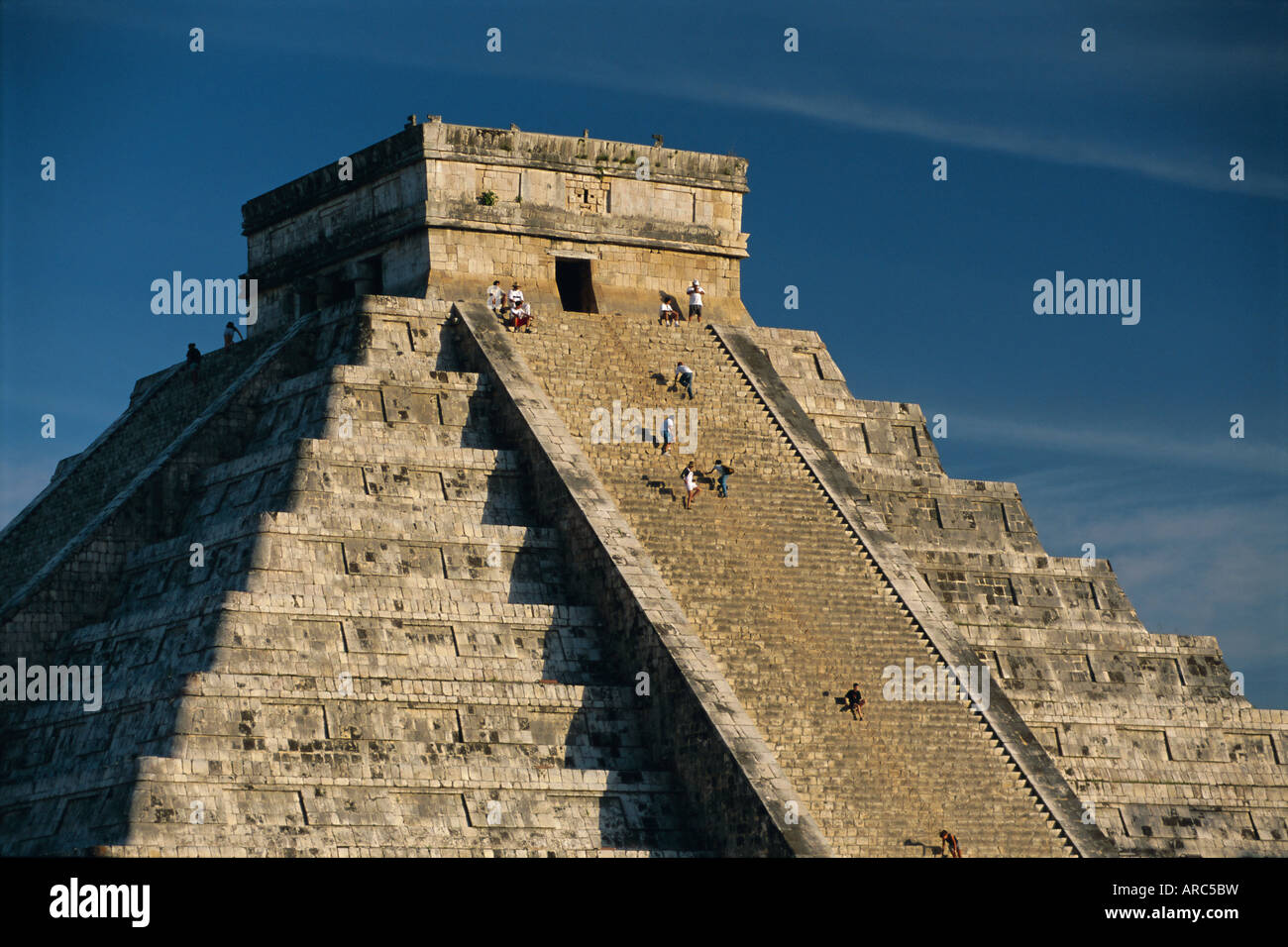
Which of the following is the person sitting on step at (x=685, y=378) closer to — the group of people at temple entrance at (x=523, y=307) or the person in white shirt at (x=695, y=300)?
the group of people at temple entrance at (x=523, y=307)

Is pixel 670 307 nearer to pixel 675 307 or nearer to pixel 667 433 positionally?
pixel 675 307

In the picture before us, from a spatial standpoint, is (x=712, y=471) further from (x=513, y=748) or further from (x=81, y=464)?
(x=81, y=464)

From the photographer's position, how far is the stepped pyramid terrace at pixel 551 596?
42281 mm

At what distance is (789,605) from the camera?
47.0 metres

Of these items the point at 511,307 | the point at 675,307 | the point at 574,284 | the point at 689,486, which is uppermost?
the point at 574,284

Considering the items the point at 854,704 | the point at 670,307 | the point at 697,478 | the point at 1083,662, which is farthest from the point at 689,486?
the point at 1083,662

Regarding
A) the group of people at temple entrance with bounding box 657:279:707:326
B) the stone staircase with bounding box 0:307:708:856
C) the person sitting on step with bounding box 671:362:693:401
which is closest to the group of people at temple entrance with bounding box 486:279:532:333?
the group of people at temple entrance with bounding box 657:279:707:326

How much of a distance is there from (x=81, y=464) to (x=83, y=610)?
8102 mm

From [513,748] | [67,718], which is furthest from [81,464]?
[513,748]

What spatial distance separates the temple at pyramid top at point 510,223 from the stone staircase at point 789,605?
2019 millimetres

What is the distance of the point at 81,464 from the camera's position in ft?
→ 181

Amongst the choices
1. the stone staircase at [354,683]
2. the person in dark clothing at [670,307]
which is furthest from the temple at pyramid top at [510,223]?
the stone staircase at [354,683]

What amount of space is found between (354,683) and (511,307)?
39.0 ft
